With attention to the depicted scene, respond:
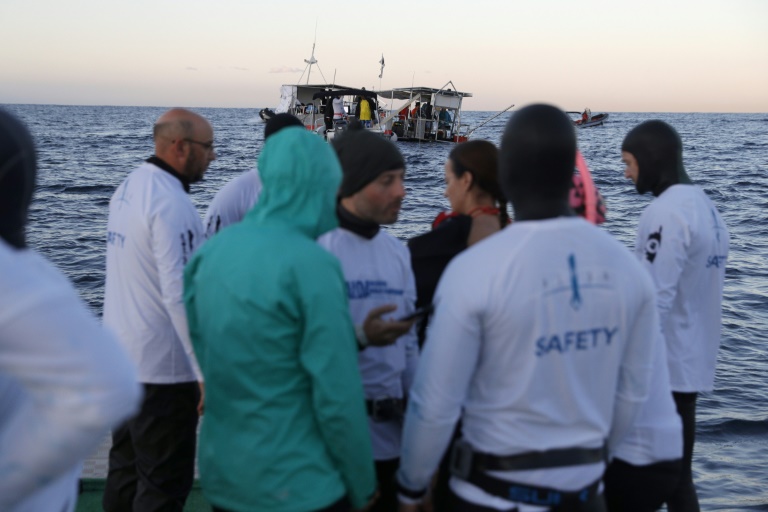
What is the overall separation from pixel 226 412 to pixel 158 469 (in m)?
1.81

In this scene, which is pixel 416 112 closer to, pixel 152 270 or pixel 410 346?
pixel 152 270

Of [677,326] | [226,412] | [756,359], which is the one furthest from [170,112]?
[756,359]

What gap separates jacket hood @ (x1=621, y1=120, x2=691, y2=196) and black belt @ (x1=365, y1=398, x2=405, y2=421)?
1916 millimetres

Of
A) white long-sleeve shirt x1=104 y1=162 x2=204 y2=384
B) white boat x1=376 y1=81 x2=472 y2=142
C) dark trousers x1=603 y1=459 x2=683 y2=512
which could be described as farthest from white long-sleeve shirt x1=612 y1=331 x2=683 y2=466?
white boat x1=376 y1=81 x2=472 y2=142

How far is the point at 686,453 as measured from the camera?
377cm

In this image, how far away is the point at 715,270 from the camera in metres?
3.65

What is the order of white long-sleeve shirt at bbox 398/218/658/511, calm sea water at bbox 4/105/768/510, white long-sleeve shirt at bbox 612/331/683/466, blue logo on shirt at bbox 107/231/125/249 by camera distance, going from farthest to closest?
calm sea water at bbox 4/105/768/510, blue logo on shirt at bbox 107/231/125/249, white long-sleeve shirt at bbox 612/331/683/466, white long-sleeve shirt at bbox 398/218/658/511

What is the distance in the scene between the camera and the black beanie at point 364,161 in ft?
9.14

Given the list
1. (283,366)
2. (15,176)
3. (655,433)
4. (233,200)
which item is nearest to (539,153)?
(283,366)

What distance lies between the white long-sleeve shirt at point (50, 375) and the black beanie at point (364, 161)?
1527mm

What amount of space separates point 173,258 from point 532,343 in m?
2.02

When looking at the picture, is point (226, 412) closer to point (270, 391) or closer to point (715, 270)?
point (270, 391)

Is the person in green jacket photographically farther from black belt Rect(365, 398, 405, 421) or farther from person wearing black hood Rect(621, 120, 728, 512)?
person wearing black hood Rect(621, 120, 728, 512)

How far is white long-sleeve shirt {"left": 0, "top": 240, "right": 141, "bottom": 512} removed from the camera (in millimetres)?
1265
